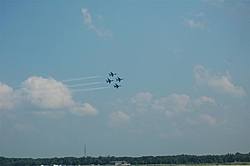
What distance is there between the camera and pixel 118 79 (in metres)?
147
